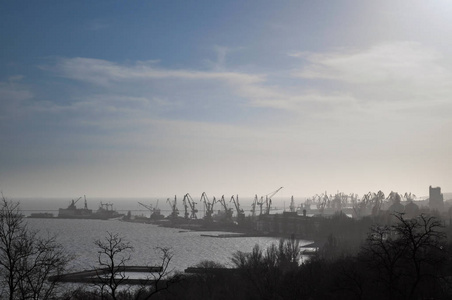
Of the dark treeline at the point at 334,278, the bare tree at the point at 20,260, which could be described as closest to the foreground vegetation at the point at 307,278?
the dark treeline at the point at 334,278

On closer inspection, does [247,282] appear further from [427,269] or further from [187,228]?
[187,228]

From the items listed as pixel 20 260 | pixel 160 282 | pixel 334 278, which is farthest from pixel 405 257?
pixel 160 282

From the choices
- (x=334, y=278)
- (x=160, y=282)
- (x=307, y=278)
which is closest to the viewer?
(x=334, y=278)

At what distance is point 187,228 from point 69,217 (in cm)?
4001

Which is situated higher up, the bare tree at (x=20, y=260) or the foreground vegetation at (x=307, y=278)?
the bare tree at (x=20, y=260)

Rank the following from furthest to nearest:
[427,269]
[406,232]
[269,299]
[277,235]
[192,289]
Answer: [277,235] → [192,289] → [427,269] → [269,299] → [406,232]

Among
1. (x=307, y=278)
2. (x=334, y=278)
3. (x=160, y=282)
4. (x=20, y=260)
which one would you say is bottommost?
(x=160, y=282)

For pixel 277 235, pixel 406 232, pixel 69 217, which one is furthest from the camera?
pixel 69 217

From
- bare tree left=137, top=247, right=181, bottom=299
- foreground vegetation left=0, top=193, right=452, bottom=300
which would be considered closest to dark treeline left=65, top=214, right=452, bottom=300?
foreground vegetation left=0, top=193, right=452, bottom=300

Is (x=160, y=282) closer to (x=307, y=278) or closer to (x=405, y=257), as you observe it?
(x=307, y=278)

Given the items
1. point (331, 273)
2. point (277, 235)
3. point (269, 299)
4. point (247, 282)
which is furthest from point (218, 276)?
point (277, 235)

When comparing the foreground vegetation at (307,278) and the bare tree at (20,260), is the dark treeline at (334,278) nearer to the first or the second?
the foreground vegetation at (307,278)

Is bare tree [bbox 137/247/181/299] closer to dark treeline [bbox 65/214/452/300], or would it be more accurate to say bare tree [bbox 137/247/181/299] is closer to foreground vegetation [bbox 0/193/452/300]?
foreground vegetation [bbox 0/193/452/300]

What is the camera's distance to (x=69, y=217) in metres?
104
